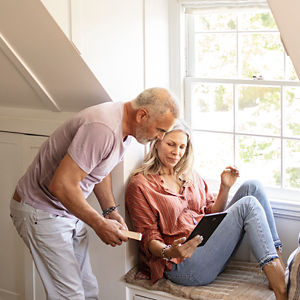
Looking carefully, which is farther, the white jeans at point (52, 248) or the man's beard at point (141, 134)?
the white jeans at point (52, 248)

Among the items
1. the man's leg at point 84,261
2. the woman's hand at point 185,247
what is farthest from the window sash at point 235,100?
the man's leg at point 84,261

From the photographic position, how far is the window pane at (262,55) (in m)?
3.55

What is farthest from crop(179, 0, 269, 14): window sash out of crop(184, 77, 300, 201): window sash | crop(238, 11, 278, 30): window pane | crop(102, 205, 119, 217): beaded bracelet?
crop(102, 205, 119, 217): beaded bracelet

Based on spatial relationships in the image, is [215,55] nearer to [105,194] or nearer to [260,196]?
[260,196]

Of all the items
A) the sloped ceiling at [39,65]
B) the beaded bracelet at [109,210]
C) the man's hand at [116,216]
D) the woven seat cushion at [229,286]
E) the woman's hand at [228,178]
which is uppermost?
the sloped ceiling at [39,65]

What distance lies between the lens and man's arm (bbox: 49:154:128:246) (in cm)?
278

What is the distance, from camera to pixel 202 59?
12.5ft

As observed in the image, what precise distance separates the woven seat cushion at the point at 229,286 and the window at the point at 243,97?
1.55ft

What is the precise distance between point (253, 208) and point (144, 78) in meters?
0.91

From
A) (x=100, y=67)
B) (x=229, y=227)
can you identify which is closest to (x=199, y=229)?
(x=229, y=227)

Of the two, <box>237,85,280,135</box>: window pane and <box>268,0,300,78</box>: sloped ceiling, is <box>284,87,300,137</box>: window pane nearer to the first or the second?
<box>237,85,280,135</box>: window pane

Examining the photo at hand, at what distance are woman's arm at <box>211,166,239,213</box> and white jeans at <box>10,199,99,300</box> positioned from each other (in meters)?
0.82

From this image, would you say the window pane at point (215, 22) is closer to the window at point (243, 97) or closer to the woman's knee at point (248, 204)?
the window at point (243, 97)

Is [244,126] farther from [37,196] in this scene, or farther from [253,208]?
[37,196]
